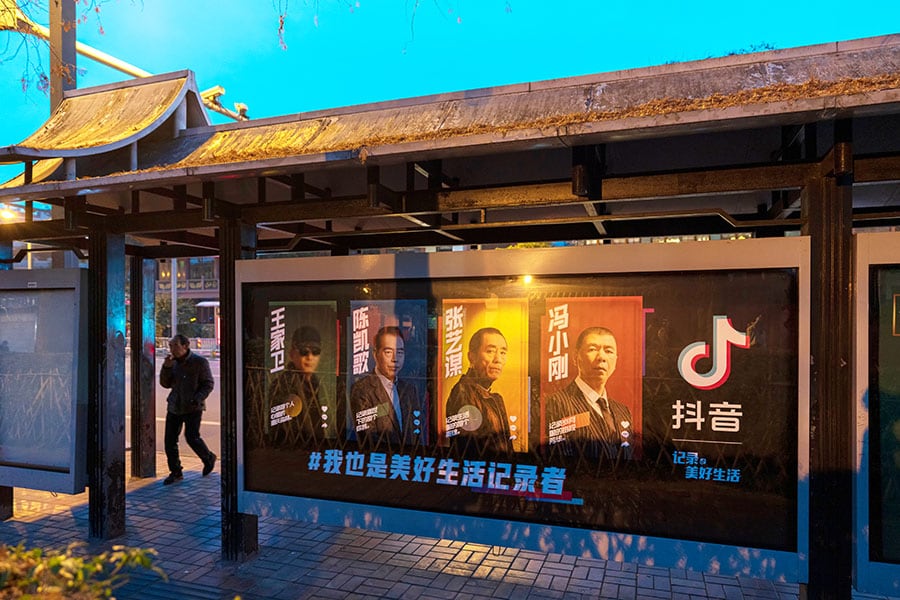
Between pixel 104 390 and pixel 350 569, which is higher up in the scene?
pixel 104 390

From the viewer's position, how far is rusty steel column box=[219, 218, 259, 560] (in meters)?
4.93

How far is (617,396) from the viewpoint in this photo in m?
3.93

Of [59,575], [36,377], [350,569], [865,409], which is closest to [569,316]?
[865,409]

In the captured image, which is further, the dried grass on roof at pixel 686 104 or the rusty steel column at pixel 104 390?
the rusty steel column at pixel 104 390

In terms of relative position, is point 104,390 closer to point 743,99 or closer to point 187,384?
point 187,384

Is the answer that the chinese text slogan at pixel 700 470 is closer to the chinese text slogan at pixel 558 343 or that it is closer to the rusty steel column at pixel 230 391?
the chinese text slogan at pixel 558 343

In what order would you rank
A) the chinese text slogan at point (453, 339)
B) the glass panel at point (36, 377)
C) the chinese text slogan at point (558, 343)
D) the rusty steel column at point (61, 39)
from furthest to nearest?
the rusty steel column at point (61, 39)
the glass panel at point (36, 377)
the chinese text slogan at point (453, 339)
the chinese text slogan at point (558, 343)

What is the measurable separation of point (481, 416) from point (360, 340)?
116 centimetres

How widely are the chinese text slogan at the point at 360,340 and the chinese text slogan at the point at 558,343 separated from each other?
4.81 ft

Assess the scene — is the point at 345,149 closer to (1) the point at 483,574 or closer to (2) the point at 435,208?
(2) the point at 435,208

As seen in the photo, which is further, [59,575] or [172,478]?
[172,478]

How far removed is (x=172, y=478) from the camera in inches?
293

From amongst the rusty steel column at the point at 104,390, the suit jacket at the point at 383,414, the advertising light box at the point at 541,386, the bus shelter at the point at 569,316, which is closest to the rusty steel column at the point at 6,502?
the bus shelter at the point at 569,316

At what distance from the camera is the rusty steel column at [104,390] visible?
545cm
